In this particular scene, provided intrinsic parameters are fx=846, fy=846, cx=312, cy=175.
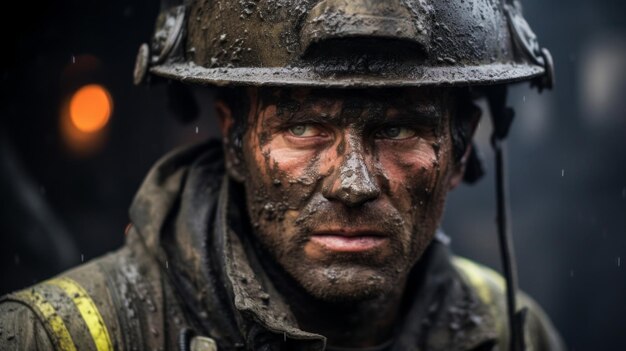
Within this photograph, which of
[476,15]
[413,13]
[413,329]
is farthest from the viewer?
[413,329]

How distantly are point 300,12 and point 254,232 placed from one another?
81 centimetres

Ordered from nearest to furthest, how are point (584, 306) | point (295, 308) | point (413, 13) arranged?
point (413, 13), point (295, 308), point (584, 306)

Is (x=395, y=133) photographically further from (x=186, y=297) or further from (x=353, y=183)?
(x=186, y=297)

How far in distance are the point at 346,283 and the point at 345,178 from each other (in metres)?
0.36

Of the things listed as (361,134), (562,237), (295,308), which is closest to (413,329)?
(295,308)

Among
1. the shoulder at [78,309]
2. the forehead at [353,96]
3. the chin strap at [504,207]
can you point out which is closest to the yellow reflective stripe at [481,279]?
the chin strap at [504,207]

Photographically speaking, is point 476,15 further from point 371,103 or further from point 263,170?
point 263,170

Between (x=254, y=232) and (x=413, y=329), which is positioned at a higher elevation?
(x=254, y=232)

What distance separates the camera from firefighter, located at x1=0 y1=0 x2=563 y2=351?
2596 mm

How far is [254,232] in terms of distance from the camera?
9.73ft

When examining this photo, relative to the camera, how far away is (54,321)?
2705 mm

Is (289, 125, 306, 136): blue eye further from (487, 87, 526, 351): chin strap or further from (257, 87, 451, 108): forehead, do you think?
(487, 87, 526, 351): chin strap

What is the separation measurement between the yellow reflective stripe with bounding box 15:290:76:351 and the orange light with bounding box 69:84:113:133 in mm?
3148

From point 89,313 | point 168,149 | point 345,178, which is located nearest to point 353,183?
point 345,178
